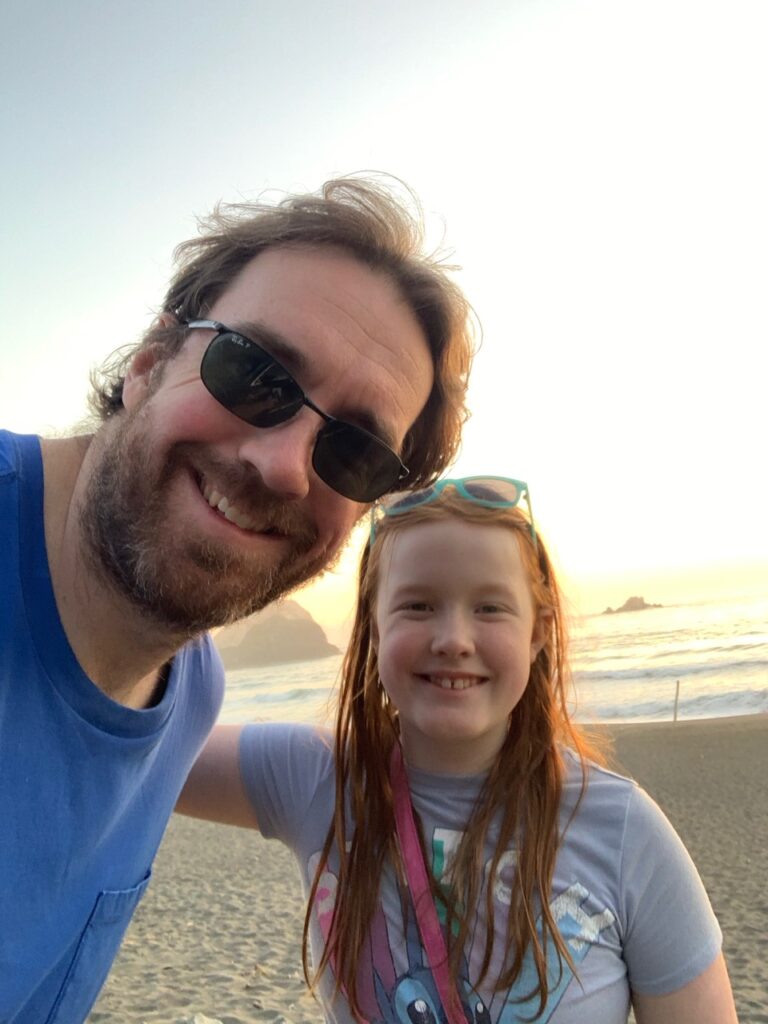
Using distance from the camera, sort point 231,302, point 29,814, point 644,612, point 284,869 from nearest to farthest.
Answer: point 29,814 < point 231,302 < point 284,869 < point 644,612

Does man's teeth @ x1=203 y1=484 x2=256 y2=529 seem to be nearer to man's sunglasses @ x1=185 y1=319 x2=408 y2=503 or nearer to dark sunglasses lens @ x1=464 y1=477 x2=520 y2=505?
man's sunglasses @ x1=185 y1=319 x2=408 y2=503

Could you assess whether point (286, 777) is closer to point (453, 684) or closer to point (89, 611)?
point (453, 684)

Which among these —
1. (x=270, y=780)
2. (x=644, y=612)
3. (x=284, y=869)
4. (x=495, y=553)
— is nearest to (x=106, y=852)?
(x=270, y=780)

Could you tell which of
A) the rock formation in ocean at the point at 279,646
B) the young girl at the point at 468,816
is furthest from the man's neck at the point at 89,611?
the rock formation in ocean at the point at 279,646

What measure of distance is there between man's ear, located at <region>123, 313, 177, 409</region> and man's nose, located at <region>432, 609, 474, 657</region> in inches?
43.1

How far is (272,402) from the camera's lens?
6.66 feet

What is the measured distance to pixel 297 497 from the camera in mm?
2043

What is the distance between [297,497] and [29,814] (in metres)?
1.00

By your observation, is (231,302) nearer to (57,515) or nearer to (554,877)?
(57,515)

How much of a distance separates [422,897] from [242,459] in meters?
1.23

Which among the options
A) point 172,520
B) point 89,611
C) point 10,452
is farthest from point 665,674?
point 10,452

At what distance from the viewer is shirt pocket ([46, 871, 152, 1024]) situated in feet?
5.88

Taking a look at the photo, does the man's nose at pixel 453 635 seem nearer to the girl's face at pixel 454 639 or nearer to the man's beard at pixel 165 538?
the girl's face at pixel 454 639

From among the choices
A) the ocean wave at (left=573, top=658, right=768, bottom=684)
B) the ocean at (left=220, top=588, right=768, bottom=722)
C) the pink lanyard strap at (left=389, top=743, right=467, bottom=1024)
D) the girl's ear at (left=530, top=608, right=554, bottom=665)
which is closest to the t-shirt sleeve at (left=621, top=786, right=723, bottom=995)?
the pink lanyard strap at (left=389, top=743, right=467, bottom=1024)
